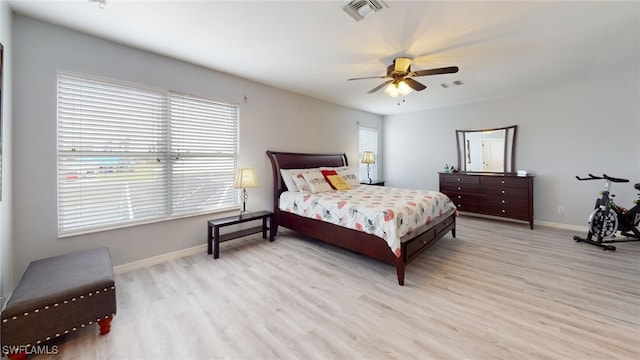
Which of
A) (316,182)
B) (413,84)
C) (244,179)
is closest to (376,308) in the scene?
(316,182)

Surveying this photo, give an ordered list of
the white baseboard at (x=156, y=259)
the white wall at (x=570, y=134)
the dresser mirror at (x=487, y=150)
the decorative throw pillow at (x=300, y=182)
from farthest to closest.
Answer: the dresser mirror at (x=487, y=150), the decorative throw pillow at (x=300, y=182), the white wall at (x=570, y=134), the white baseboard at (x=156, y=259)

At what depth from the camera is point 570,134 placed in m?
4.30

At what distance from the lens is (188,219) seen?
3287mm

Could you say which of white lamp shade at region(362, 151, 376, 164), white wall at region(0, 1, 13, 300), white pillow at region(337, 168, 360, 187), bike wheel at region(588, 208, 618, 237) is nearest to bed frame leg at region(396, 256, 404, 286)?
white pillow at region(337, 168, 360, 187)

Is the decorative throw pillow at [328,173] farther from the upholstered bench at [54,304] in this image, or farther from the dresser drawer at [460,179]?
the upholstered bench at [54,304]

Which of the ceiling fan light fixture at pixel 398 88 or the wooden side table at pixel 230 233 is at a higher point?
the ceiling fan light fixture at pixel 398 88

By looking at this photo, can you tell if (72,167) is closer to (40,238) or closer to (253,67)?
(40,238)

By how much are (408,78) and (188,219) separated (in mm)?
3450

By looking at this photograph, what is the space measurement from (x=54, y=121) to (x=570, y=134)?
7.36 metres

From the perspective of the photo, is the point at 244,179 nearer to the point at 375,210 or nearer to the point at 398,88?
the point at 375,210

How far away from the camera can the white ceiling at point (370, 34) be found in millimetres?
2068

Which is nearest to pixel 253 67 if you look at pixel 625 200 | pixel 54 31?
pixel 54 31

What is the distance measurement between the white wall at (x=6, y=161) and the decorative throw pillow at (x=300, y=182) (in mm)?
2990

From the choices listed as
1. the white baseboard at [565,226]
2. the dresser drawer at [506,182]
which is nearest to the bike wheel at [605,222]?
the white baseboard at [565,226]
